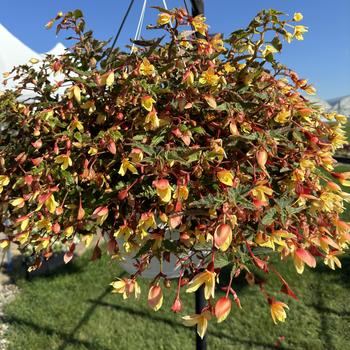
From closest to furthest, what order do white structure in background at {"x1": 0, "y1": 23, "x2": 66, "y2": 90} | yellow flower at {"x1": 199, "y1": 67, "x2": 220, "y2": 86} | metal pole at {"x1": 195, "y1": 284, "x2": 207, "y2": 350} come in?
yellow flower at {"x1": 199, "y1": 67, "x2": 220, "y2": 86}, metal pole at {"x1": 195, "y1": 284, "x2": 207, "y2": 350}, white structure in background at {"x1": 0, "y1": 23, "x2": 66, "y2": 90}

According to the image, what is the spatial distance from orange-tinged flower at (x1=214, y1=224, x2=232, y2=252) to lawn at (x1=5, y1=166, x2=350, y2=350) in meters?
2.72

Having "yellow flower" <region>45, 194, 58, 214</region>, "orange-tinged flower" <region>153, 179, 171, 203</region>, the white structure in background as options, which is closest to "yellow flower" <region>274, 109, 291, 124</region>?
"orange-tinged flower" <region>153, 179, 171, 203</region>

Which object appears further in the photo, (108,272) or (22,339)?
(108,272)

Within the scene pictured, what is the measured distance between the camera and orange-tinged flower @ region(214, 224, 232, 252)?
26.3 inches

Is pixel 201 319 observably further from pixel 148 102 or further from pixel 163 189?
pixel 148 102

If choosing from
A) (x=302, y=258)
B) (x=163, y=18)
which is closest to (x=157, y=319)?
(x=302, y=258)

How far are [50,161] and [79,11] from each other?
0.42 m

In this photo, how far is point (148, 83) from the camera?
0.94 m

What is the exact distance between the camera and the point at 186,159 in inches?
32.5

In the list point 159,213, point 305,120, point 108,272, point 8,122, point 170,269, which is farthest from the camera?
point 108,272

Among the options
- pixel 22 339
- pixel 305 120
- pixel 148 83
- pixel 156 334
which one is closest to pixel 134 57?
pixel 148 83

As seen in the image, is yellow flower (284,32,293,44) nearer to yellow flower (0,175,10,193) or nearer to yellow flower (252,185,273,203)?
yellow flower (252,185,273,203)

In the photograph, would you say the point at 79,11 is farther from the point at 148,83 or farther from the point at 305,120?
the point at 305,120

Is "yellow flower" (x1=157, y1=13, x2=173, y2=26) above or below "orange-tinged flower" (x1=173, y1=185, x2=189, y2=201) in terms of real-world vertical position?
above
